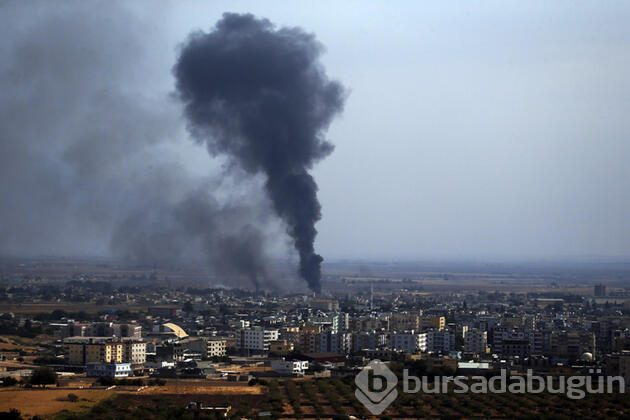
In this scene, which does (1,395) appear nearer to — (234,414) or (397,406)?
(234,414)

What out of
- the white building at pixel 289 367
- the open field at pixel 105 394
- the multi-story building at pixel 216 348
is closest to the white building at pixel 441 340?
the multi-story building at pixel 216 348

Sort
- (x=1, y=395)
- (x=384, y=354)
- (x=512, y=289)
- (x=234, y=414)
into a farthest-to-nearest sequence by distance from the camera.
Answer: (x=512, y=289) < (x=384, y=354) < (x=1, y=395) < (x=234, y=414)

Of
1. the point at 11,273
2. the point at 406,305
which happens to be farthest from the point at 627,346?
the point at 11,273

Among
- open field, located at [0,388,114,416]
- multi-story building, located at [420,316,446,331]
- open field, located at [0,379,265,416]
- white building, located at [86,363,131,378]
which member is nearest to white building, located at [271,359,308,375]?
open field, located at [0,379,265,416]

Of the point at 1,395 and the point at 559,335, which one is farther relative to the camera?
the point at 559,335

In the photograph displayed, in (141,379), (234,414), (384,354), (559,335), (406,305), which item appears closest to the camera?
(234,414)

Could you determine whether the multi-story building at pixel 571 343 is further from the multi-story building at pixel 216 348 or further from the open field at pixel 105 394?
the open field at pixel 105 394

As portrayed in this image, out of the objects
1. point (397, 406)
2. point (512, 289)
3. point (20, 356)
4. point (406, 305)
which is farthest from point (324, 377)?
point (512, 289)

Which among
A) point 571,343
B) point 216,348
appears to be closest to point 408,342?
point 571,343
